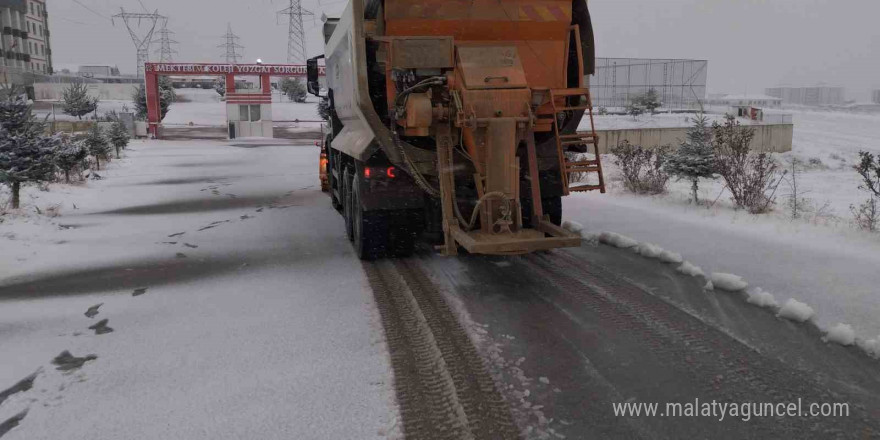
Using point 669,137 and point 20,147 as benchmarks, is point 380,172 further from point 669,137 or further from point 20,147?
point 669,137

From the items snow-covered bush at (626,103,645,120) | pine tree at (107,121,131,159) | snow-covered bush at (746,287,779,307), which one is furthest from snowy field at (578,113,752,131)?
snow-covered bush at (746,287,779,307)

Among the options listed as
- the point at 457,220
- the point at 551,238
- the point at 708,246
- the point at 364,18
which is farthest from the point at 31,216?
the point at 708,246

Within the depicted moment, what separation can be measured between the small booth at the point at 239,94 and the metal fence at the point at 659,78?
22.1 m

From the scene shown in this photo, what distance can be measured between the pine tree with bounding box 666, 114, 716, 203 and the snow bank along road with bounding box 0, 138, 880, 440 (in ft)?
12.7

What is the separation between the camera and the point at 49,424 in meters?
3.38

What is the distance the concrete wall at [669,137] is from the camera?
27.2 m

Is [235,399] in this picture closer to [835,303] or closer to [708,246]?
[835,303]

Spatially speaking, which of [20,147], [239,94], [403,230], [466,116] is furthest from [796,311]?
[239,94]

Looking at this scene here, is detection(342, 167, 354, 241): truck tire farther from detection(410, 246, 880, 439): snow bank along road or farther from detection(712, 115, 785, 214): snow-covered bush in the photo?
detection(712, 115, 785, 214): snow-covered bush

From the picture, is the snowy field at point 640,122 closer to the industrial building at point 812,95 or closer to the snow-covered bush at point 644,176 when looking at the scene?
the snow-covered bush at point 644,176

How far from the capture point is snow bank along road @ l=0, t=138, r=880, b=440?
11.1 ft

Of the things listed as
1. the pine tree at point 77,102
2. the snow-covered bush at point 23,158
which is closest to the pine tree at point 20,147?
the snow-covered bush at point 23,158

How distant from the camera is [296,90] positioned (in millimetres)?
76750

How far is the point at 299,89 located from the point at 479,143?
245 ft
